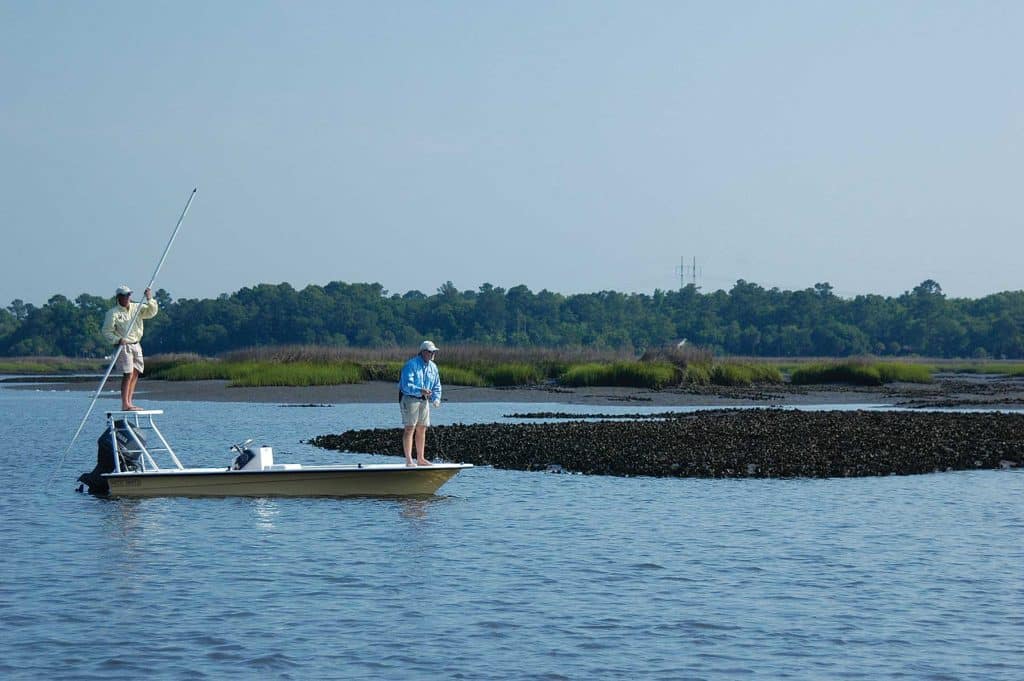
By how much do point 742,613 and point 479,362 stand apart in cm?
5878

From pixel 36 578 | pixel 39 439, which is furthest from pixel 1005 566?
pixel 39 439

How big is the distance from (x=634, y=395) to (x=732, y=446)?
3024 cm

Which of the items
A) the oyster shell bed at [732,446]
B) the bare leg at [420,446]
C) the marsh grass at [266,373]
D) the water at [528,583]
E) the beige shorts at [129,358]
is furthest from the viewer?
the marsh grass at [266,373]

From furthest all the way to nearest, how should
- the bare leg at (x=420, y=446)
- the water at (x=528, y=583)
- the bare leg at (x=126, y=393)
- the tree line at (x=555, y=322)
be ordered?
1. the tree line at (x=555, y=322)
2. the bare leg at (x=420, y=446)
3. the bare leg at (x=126, y=393)
4. the water at (x=528, y=583)

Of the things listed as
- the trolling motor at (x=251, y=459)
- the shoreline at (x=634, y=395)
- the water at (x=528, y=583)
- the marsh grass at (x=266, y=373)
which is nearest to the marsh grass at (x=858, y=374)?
the shoreline at (x=634, y=395)

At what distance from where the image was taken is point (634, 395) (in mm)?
60562

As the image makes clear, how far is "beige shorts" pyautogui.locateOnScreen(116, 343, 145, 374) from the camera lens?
70.1 ft

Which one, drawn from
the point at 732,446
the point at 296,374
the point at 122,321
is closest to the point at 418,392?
the point at 122,321

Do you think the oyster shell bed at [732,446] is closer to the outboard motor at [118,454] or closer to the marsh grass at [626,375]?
the outboard motor at [118,454]

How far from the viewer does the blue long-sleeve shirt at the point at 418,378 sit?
2306 cm

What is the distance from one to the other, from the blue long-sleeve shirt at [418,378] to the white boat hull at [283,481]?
1.33m

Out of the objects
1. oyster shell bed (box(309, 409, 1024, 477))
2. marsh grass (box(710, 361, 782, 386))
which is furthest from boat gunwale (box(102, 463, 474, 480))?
marsh grass (box(710, 361, 782, 386))

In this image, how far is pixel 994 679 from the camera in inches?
460

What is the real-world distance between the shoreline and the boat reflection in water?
108 ft
